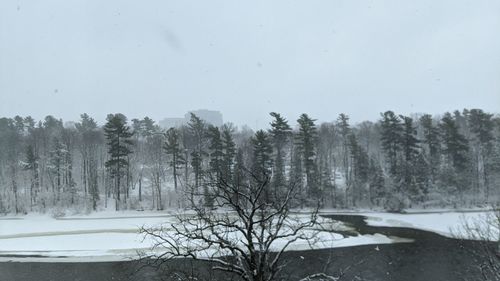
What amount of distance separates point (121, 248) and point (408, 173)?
40517 mm

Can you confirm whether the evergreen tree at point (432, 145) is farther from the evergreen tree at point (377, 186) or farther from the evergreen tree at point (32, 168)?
the evergreen tree at point (32, 168)

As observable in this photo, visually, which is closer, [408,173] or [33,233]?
[33,233]

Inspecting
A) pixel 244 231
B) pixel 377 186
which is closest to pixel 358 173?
pixel 377 186

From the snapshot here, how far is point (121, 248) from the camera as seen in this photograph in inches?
1294

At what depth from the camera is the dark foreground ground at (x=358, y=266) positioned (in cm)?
2217

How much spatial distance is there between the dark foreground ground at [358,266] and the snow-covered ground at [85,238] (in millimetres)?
1662

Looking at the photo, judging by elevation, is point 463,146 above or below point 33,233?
above

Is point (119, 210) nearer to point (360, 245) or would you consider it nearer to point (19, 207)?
point (19, 207)

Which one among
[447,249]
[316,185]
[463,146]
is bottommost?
[447,249]

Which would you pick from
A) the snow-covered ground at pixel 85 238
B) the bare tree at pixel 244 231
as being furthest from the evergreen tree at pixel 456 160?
the bare tree at pixel 244 231

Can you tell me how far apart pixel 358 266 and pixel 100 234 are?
2633 cm

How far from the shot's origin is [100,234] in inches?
1527

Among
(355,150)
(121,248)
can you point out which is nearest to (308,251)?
(121,248)

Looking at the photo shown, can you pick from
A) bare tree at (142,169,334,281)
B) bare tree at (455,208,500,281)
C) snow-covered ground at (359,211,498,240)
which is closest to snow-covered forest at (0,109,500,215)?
snow-covered ground at (359,211,498,240)
